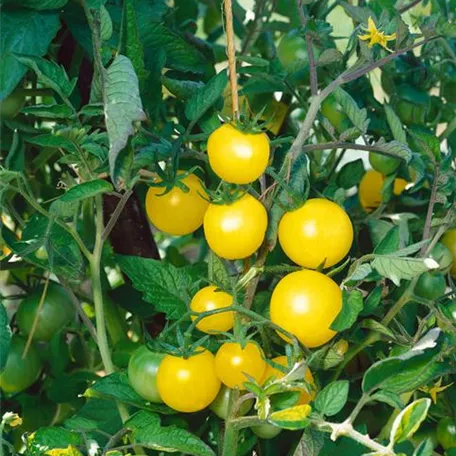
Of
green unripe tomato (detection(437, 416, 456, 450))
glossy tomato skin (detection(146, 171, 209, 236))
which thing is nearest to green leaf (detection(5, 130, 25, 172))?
glossy tomato skin (detection(146, 171, 209, 236))

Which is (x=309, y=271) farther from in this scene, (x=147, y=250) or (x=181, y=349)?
(x=147, y=250)

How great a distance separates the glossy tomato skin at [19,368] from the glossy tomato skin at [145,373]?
216 millimetres

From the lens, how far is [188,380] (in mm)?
603

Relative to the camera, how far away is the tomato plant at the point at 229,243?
22.6 inches

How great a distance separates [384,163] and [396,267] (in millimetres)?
247

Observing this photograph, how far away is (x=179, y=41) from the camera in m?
0.75

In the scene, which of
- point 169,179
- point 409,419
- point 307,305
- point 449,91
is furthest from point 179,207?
point 449,91

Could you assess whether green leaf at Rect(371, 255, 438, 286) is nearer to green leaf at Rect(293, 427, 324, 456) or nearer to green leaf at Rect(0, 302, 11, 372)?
green leaf at Rect(293, 427, 324, 456)

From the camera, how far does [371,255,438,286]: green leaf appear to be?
1.84ft

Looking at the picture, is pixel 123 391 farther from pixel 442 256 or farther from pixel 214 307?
pixel 442 256

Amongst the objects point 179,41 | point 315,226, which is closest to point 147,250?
point 179,41

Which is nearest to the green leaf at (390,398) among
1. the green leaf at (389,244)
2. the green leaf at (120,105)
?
the green leaf at (389,244)

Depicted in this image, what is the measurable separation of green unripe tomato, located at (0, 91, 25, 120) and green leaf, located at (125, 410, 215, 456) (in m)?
0.31

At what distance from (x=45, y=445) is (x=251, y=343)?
0.55 ft
